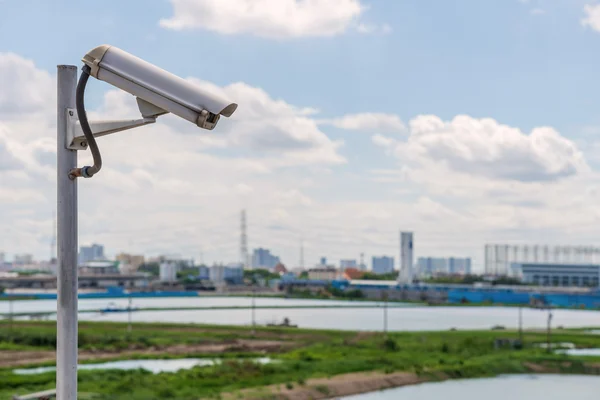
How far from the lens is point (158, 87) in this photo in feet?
4.56

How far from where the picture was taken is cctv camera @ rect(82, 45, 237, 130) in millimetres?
1377

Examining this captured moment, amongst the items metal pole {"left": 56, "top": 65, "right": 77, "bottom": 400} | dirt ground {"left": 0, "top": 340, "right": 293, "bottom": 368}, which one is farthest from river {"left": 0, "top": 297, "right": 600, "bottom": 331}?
metal pole {"left": 56, "top": 65, "right": 77, "bottom": 400}

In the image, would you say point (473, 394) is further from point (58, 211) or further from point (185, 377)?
point (58, 211)

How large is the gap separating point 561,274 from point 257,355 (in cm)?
4314

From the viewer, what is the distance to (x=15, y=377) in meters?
13.1

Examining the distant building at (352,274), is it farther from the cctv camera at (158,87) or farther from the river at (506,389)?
the cctv camera at (158,87)

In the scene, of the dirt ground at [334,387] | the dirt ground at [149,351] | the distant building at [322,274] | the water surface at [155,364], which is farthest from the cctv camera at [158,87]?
the distant building at [322,274]

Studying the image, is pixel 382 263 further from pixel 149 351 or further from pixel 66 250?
pixel 66 250

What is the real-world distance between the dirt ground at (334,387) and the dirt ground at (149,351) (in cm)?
546

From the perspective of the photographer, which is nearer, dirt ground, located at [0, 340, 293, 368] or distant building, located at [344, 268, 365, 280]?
dirt ground, located at [0, 340, 293, 368]

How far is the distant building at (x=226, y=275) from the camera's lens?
66812mm

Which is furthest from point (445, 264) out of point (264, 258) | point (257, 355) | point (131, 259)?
point (257, 355)

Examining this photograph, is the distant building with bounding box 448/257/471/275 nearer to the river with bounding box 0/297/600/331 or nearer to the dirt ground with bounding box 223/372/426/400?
the river with bounding box 0/297/600/331

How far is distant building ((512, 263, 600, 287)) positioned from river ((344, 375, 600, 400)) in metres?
41.2
